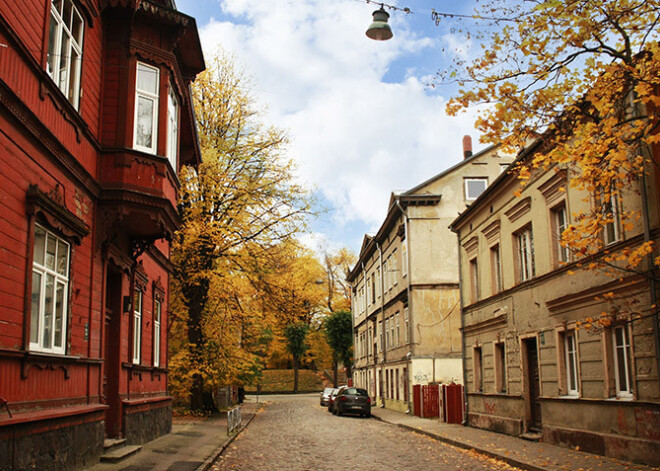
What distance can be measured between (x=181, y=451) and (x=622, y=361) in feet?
31.1

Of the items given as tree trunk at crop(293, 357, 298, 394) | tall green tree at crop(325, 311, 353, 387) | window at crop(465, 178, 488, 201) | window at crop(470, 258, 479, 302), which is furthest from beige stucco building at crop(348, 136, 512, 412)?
tree trunk at crop(293, 357, 298, 394)

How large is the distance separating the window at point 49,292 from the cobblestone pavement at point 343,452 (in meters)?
4.25

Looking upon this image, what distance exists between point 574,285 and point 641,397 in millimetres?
3556

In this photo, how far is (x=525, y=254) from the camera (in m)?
19.0

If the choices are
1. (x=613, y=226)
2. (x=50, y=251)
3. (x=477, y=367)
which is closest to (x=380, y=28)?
(x=613, y=226)

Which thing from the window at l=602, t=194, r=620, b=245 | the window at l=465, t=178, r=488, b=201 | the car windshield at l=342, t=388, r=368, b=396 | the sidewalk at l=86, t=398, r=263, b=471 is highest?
the window at l=465, t=178, r=488, b=201

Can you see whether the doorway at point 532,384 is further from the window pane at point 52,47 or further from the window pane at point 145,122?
the window pane at point 52,47

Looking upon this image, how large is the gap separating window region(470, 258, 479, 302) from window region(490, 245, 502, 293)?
185 centimetres

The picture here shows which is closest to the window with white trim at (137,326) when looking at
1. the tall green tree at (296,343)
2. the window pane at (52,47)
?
the window pane at (52,47)

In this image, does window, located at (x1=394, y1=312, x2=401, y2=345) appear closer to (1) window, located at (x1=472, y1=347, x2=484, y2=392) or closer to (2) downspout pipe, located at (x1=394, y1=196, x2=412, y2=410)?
(2) downspout pipe, located at (x1=394, y1=196, x2=412, y2=410)

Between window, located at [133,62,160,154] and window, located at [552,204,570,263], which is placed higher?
window, located at [133,62,160,154]

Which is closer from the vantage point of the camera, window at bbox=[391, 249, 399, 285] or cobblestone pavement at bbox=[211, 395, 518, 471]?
cobblestone pavement at bbox=[211, 395, 518, 471]

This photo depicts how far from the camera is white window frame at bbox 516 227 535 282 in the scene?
18516 mm

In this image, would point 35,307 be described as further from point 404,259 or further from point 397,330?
point 397,330
